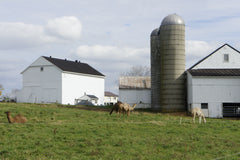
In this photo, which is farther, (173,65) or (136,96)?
(136,96)

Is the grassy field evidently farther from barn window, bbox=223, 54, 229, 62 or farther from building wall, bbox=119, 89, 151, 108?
building wall, bbox=119, 89, 151, 108

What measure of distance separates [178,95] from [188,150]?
26.9 meters

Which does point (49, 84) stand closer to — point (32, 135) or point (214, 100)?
point (214, 100)

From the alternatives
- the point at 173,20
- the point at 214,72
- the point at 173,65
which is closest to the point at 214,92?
the point at 214,72

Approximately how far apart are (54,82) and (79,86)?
5496 mm

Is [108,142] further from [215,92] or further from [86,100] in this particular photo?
[86,100]

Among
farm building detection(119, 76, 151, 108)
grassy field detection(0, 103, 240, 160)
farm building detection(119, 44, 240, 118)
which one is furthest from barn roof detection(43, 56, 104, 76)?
grassy field detection(0, 103, 240, 160)

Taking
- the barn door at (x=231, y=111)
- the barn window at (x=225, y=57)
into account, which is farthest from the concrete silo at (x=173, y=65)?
the barn window at (x=225, y=57)

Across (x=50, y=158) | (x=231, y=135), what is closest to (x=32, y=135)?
(x=50, y=158)

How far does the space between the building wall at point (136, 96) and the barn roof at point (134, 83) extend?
26.0 inches

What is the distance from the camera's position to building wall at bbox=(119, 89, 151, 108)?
5250cm

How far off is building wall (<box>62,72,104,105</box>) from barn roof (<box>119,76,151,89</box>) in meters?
9.55

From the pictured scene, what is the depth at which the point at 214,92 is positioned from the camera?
3800 cm

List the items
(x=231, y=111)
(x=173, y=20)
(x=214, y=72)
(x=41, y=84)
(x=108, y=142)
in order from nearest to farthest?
1. (x=108, y=142)
2. (x=231, y=111)
3. (x=214, y=72)
4. (x=173, y=20)
5. (x=41, y=84)
